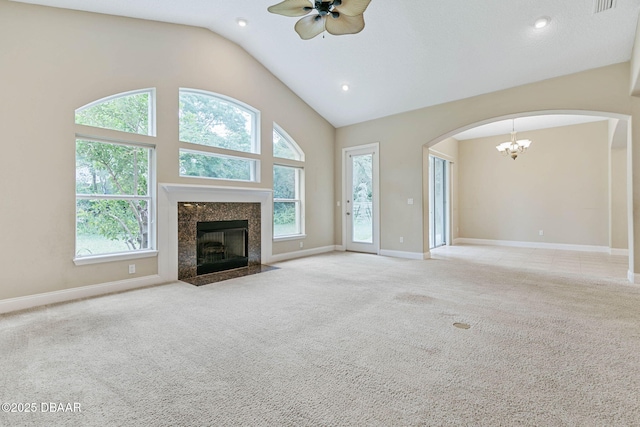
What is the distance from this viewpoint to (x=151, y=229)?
4375mm

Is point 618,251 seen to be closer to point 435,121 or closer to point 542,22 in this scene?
point 435,121

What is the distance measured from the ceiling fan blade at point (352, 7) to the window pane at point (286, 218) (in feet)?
13.2

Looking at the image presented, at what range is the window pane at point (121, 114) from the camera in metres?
3.81

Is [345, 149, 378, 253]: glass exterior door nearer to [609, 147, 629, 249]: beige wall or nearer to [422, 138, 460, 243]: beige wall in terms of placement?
[422, 138, 460, 243]: beige wall

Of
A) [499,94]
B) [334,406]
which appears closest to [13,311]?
[334,406]

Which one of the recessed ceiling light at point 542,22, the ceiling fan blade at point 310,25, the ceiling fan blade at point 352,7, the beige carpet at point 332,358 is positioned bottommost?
the beige carpet at point 332,358

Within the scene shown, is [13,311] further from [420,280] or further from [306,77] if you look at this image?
[306,77]

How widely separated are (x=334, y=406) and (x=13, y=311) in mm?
3775

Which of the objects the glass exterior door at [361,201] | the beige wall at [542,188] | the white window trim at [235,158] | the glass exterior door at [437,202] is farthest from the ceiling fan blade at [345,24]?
the beige wall at [542,188]

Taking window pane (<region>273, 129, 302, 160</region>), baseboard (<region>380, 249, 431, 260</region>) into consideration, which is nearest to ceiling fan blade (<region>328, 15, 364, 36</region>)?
window pane (<region>273, 129, 302, 160</region>)

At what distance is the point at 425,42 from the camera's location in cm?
444

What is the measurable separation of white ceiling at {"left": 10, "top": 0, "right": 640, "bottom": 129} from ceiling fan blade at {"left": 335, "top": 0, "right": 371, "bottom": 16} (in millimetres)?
1611

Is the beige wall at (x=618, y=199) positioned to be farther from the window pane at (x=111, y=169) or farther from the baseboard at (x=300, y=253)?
the window pane at (x=111, y=169)

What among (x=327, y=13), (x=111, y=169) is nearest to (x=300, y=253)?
(x=111, y=169)
